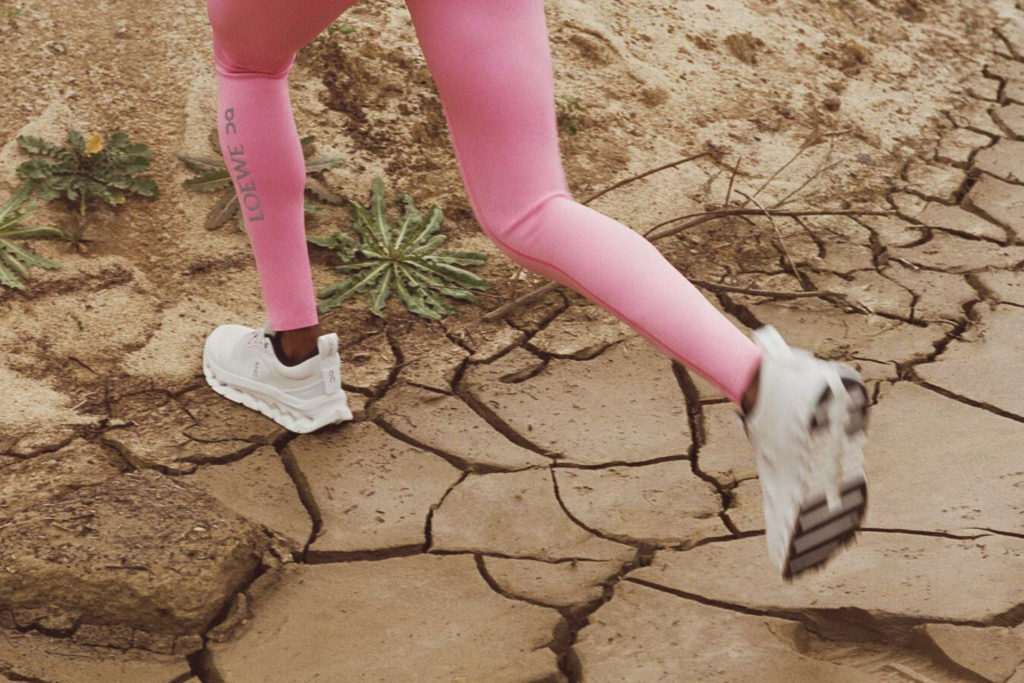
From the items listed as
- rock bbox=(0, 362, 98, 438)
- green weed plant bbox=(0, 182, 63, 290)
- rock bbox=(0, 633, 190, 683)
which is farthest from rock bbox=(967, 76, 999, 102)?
rock bbox=(0, 633, 190, 683)

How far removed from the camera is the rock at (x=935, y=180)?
3.21 m

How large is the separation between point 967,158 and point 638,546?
205cm

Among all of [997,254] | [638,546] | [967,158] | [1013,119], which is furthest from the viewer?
[1013,119]

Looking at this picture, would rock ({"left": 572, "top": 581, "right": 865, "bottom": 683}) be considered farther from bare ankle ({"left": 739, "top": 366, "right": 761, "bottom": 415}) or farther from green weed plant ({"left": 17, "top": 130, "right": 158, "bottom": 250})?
green weed plant ({"left": 17, "top": 130, "right": 158, "bottom": 250})

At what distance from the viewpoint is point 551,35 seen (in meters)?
3.40

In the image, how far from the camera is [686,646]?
5.62 feet

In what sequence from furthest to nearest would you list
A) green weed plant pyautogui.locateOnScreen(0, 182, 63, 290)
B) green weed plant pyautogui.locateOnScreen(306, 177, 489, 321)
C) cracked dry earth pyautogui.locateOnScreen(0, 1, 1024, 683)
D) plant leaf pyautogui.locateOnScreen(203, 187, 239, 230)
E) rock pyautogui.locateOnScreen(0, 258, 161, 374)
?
1. plant leaf pyautogui.locateOnScreen(203, 187, 239, 230)
2. green weed plant pyautogui.locateOnScreen(306, 177, 489, 321)
3. green weed plant pyautogui.locateOnScreen(0, 182, 63, 290)
4. rock pyautogui.locateOnScreen(0, 258, 161, 374)
5. cracked dry earth pyautogui.locateOnScreen(0, 1, 1024, 683)

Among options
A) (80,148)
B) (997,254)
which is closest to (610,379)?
(997,254)

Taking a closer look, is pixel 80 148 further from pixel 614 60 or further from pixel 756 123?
pixel 756 123

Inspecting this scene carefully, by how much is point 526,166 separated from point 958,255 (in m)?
1.79

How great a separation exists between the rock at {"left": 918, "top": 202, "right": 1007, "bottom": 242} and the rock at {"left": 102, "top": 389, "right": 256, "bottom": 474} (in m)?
1.87

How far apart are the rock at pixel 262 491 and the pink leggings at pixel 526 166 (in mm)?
694

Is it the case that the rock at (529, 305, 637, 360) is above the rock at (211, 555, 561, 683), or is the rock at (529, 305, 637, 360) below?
below

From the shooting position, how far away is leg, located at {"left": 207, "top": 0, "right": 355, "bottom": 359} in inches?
62.7
